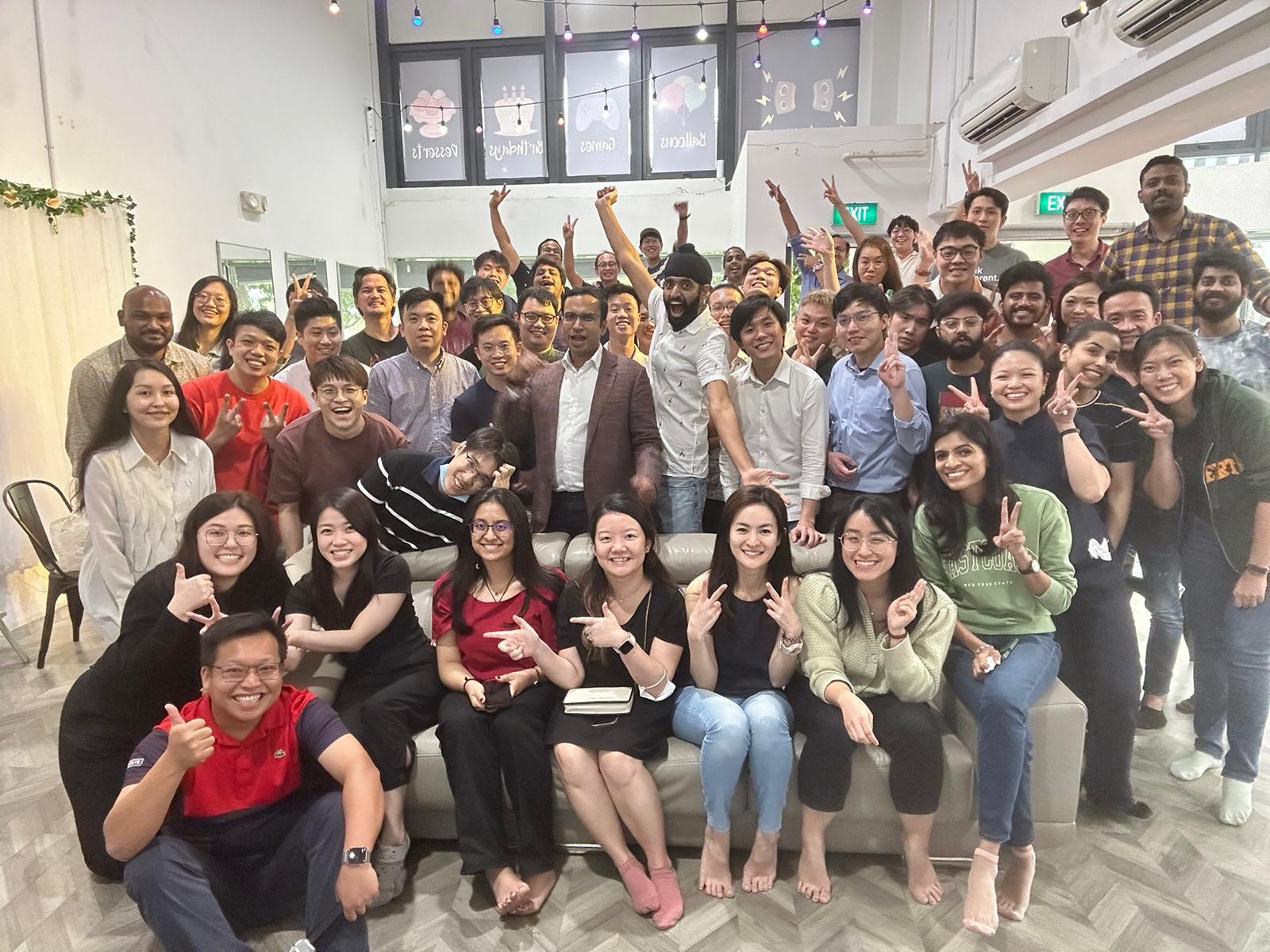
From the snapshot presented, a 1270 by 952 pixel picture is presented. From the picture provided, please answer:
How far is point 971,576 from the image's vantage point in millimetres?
2287

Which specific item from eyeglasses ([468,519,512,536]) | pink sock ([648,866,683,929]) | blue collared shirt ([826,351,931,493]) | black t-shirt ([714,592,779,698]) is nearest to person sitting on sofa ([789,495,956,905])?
black t-shirt ([714,592,779,698])

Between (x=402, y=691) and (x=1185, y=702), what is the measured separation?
121 inches

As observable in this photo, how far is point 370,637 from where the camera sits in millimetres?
2357

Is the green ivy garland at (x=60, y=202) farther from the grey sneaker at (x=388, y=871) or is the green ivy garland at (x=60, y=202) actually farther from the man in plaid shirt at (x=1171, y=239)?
the man in plaid shirt at (x=1171, y=239)

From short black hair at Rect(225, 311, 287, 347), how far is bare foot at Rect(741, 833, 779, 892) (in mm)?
2507

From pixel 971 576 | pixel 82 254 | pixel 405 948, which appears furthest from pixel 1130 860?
pixel 82 254

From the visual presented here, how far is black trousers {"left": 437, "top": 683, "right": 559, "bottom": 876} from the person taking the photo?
212 centimetres

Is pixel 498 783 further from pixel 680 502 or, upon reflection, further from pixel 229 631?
pixel 680 502

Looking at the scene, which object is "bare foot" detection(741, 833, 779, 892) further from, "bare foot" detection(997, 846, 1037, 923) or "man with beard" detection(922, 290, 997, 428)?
"man with beard" detection(922, 290, 997, 428)

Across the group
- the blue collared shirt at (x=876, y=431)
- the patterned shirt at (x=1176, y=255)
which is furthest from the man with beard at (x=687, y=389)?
the patterned shirt at (x=1176, y=255)

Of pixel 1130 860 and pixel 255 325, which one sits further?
pixel 255 325

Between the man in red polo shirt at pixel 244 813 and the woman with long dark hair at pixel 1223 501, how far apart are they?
2.58 meters

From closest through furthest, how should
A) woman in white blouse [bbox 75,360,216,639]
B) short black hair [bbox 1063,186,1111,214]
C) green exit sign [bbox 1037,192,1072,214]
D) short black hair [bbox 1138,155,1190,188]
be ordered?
woman in white blouse [bbox 75,360,216,639] < short black hair [bbox 1138,155,1190,188] < short black hair [bbox 1063,186,1111,214] < green exit sign [bbox 1037,192,1072,214]

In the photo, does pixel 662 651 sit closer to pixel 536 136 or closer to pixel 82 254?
pixel 82 254
